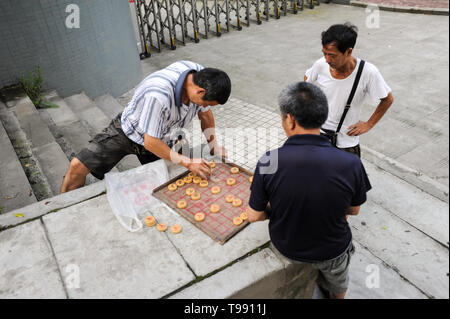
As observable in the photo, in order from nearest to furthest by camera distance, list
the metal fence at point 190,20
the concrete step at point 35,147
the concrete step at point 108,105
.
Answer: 1. the concrete step at point 35,147
2. the concrete step at point 108,105
3. the metal fence at point 190,20

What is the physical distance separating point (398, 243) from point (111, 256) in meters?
2.69

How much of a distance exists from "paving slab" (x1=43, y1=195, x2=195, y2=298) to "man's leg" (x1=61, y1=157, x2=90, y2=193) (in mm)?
741

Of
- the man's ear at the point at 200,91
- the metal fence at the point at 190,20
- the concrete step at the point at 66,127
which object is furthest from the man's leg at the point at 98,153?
the metal fence at the point at 190,20

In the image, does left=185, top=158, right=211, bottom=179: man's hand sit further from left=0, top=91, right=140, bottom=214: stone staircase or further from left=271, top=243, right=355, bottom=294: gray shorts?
left=0, top=91, right=140, bottom=214: stone staircase

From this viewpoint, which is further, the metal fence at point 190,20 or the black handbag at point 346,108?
the metal fence at point 190,20

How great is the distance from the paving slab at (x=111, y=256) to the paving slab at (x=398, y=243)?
1972 millimetres

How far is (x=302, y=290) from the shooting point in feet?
8.75

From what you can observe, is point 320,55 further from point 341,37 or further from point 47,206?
point 47,206

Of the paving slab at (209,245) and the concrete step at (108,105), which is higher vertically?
the paving slab at (209,245)

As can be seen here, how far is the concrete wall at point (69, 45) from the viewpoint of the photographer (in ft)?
17.3

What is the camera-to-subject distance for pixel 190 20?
1053 cm

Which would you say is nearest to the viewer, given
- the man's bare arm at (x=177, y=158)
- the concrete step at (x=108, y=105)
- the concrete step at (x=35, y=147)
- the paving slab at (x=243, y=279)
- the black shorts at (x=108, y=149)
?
the paving slab at (x=243, y=279)

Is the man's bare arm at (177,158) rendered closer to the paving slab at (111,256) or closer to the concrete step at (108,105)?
the paving slab at (111,256)

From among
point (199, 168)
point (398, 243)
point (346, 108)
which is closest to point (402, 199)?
point (398, 243)
